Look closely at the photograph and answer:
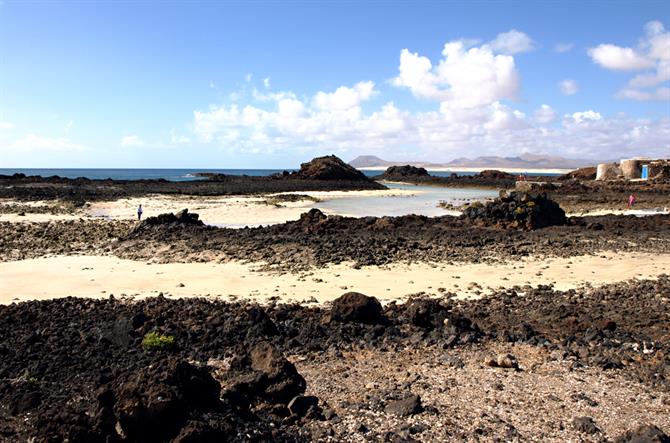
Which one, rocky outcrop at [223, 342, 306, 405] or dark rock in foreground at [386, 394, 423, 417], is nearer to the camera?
dark rock in foreground at [386, 394, 423, 417]

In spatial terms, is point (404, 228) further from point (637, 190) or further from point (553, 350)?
point (637, 190)

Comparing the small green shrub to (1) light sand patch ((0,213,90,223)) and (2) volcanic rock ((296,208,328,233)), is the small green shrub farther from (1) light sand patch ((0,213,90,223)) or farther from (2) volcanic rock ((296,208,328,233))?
(1) light sand patch ((0,213,90,223))

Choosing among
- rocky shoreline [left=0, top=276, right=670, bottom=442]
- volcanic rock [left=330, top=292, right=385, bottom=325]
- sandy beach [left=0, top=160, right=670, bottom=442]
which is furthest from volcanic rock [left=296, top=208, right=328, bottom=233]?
volcanic rock [left=330, top=292, right=385, bottom=325]

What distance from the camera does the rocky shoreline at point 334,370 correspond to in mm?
5219

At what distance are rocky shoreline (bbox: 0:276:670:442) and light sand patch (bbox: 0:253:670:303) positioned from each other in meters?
1.74

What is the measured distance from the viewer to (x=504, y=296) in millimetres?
11688

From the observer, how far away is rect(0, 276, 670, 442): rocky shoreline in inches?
205

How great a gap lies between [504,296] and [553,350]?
149 inches

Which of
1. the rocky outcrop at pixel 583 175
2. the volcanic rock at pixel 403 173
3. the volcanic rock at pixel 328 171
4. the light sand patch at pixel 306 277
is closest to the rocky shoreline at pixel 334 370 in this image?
the light sand patch at pixel 306 277

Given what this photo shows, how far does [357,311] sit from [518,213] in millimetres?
14760

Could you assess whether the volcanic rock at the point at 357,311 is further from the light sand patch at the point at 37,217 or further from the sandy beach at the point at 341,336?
the light sand patch at the point at 37,217

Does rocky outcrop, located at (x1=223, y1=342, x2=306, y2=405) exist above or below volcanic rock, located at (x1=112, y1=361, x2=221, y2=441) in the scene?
below

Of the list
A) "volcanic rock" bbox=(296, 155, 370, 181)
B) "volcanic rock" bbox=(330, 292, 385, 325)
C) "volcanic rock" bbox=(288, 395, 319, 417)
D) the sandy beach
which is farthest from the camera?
"volcanic rock" bbox=(296, 155, 370, 181)

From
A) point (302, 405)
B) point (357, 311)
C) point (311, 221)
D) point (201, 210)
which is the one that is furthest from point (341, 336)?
point (201, 210)
